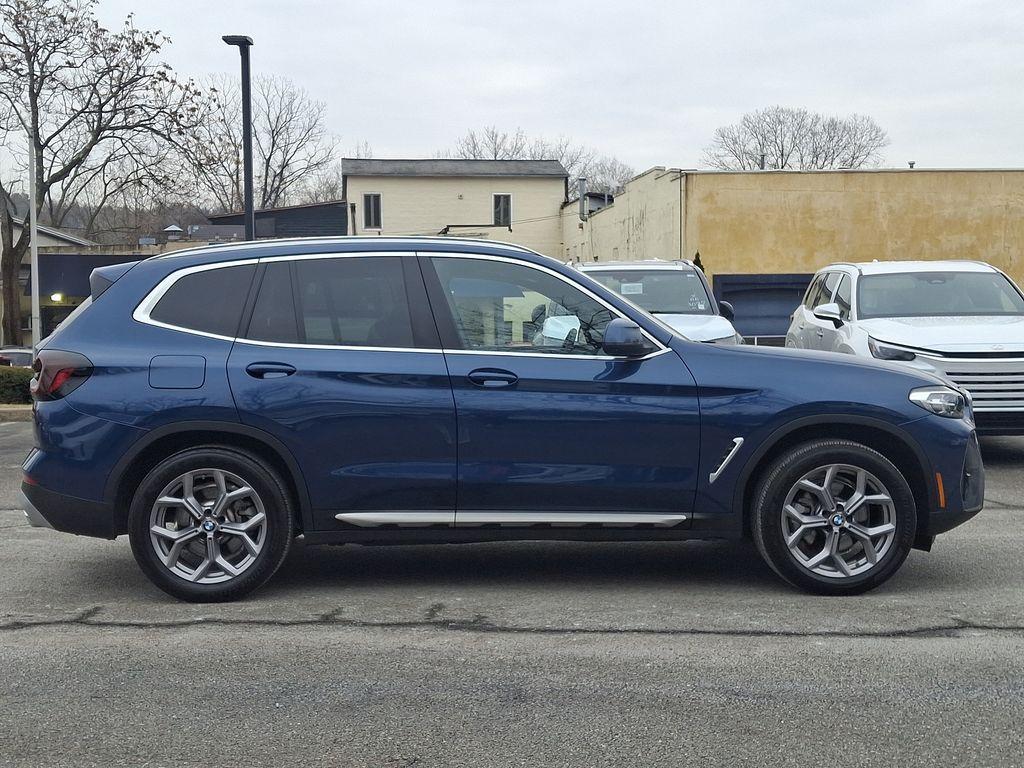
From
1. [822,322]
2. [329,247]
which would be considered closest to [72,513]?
[329,247]

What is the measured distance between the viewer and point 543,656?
15.7 feet

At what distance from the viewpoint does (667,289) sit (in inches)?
531

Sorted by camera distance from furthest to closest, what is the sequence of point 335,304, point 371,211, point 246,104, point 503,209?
point 503,209 < point 371,211 < point 246,104 < point 335,304

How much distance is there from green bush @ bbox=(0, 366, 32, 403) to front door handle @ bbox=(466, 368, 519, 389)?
39.4 feet

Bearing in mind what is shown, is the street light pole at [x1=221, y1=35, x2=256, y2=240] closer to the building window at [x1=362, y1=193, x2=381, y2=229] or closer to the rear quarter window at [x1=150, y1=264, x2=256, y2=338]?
the rear quarter window at [x1=150, y1=264, x2=256, y2=338]

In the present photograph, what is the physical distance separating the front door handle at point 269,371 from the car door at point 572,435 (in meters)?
0.77

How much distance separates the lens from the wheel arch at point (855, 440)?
5.59 m

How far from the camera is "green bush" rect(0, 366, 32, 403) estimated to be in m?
15.8

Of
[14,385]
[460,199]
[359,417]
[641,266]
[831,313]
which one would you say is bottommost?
[14,385]

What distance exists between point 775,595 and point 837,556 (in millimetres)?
367

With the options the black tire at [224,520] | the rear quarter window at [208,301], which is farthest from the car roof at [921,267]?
the black tire at [224,520]

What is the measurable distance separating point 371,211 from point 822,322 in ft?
167

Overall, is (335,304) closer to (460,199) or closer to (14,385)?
(14,385)

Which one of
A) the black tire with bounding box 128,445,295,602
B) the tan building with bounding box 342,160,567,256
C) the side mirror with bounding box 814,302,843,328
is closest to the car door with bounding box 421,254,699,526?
the black tire with bounding box 128,445,295,602
